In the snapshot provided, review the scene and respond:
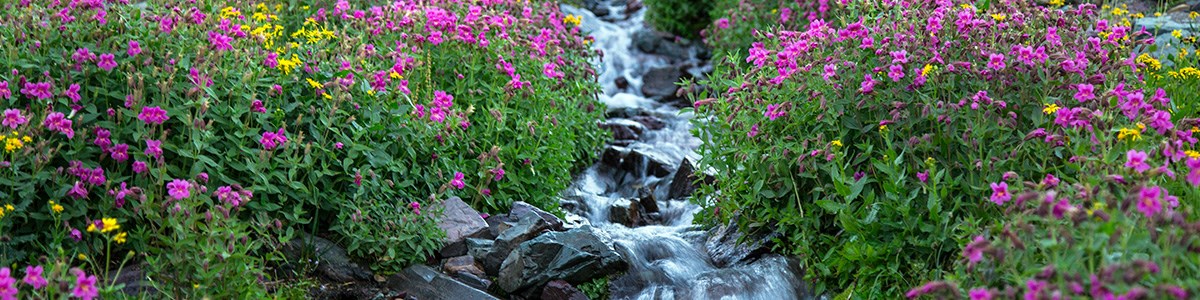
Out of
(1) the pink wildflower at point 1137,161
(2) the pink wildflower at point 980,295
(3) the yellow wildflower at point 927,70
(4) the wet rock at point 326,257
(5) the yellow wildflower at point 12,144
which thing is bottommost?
(4) the wet rock at point 326,257

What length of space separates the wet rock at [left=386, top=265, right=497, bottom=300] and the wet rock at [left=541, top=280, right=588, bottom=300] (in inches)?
9.0

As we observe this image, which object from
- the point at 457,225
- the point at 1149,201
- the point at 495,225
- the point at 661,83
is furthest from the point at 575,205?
the point at 661,83

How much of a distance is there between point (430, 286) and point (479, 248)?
14.1 inches

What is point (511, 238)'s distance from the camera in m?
4.57

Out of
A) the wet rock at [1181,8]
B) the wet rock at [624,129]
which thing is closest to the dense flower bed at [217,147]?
the wet rock at [624,129]

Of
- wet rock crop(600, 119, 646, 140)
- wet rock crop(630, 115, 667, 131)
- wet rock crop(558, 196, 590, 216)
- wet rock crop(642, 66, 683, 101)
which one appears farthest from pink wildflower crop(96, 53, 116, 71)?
wet rock crop(642, 66, 683, 101)

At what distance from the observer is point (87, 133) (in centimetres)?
393

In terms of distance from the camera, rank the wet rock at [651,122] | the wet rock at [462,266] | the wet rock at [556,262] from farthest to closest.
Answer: the wet rock at [651,122]
the wet rock at [462,266]
the wet rock at [556,262]

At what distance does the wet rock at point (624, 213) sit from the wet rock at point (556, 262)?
42.8 inches

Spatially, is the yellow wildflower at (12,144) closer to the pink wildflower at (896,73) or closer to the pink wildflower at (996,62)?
the pink wildflower at (896,73)

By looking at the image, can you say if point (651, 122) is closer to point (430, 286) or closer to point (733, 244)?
point (733, 244)

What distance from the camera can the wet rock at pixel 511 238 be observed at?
4.50 meters

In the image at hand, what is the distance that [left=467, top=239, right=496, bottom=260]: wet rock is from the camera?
4555 millimetres

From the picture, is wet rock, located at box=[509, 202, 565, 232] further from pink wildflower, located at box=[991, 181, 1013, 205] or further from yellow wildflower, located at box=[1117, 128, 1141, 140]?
yellow wildflower, located at box=[1117, 128, 1141, 140]
